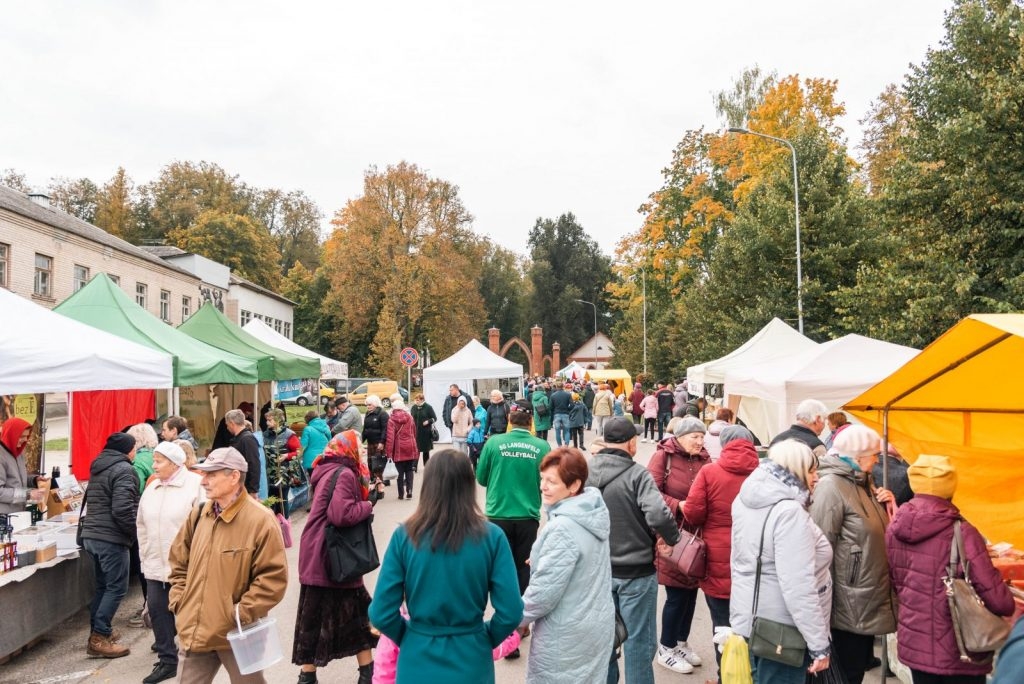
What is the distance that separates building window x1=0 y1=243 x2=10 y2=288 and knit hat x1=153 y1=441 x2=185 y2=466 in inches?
1008

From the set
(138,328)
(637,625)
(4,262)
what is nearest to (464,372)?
(138,328)

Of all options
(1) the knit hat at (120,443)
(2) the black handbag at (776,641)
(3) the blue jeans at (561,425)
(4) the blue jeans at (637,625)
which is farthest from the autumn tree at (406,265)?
(2) the black handbag at (776,641)

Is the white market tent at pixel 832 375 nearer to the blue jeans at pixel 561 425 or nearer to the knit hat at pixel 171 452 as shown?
the knit hat at pixel 171 452

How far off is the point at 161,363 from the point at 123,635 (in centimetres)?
332

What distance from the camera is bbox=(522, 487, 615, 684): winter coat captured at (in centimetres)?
350

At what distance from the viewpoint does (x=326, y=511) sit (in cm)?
489

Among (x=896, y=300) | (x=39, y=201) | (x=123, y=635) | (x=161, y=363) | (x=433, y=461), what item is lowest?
(x=123, y=635)

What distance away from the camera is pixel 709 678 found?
5.36 meters

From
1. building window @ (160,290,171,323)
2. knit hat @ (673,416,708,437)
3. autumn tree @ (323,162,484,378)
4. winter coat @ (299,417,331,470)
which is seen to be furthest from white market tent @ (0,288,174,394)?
autumn tree @ (323,162,484,378)

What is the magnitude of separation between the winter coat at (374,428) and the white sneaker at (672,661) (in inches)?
315

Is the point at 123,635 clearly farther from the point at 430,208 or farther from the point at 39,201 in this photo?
the point at 430,208

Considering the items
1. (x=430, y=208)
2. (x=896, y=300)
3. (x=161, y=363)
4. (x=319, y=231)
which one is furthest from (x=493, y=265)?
(x=161, y=363)

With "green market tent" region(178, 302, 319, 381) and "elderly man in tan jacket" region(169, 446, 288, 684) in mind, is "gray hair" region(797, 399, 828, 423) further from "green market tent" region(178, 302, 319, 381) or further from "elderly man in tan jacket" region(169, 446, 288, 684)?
"green market tent" region(178, 302, 319, 381)

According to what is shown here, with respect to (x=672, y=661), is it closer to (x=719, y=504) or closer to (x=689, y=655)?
(x=689, y=655)
